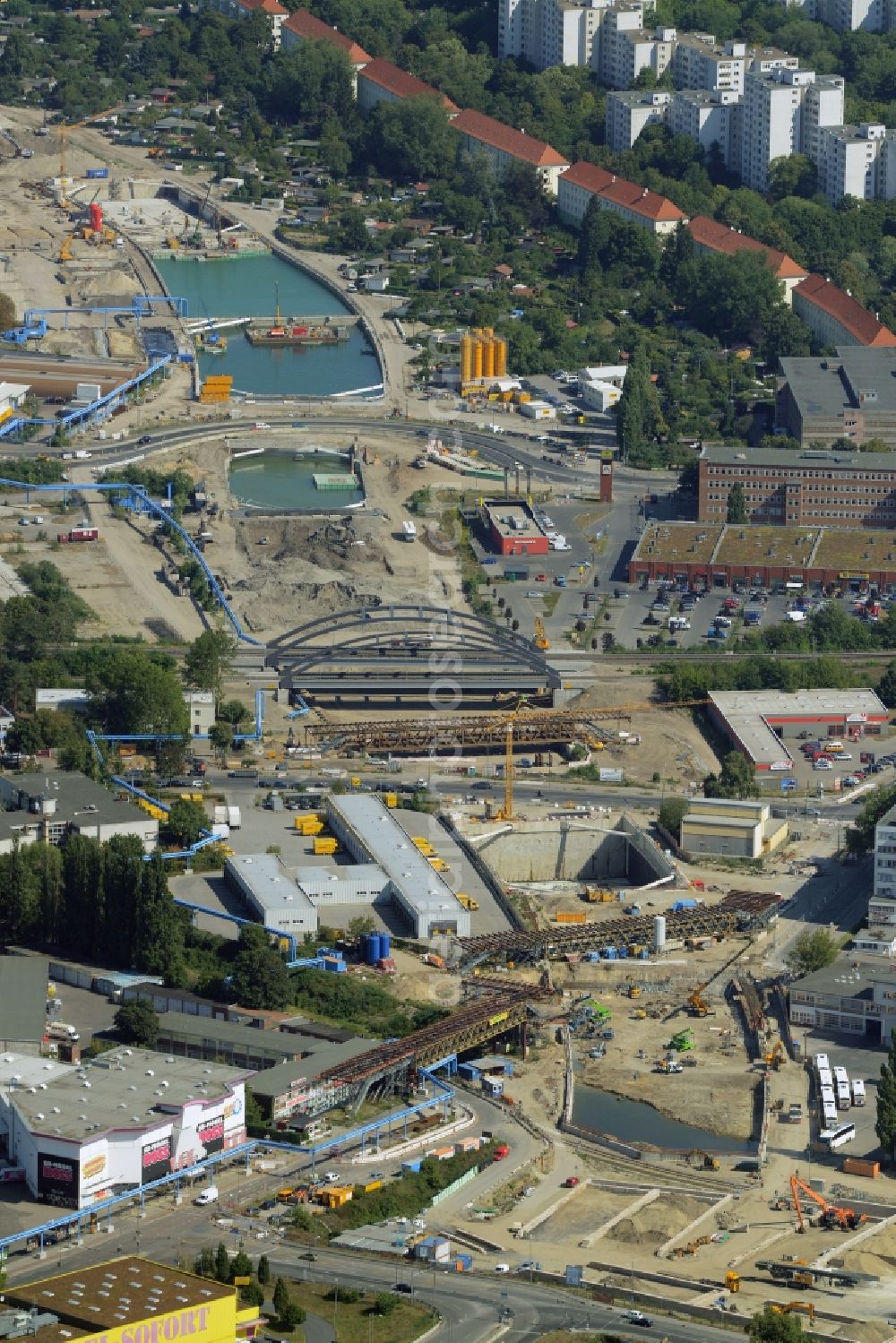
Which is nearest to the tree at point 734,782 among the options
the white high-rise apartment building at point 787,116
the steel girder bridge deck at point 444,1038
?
the steel girder bridge deck at point 444,1038

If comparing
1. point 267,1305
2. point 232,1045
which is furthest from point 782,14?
point 267,1305

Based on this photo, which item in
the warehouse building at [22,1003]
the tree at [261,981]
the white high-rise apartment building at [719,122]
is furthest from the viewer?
the white high-rise apartment building at [719,122]

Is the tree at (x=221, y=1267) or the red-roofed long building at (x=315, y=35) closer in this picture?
the tree at (x=221, y=1267)

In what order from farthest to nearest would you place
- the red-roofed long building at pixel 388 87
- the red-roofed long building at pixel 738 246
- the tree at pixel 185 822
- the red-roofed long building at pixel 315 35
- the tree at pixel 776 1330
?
1. the red-roofed long building at pixel 315 35
2. the red-roofed long building at pixel 388 87
3. the red-roofed long building at pixel 738 246
4. the tree at pixel 185 822
5. the tree at pixel 776 1330

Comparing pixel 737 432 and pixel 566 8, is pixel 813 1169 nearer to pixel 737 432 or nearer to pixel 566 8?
pixel 737 432

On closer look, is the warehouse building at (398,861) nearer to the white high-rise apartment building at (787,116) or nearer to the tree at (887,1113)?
the tree at (887,1113)

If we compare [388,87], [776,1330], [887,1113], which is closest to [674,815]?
[887,1113]
